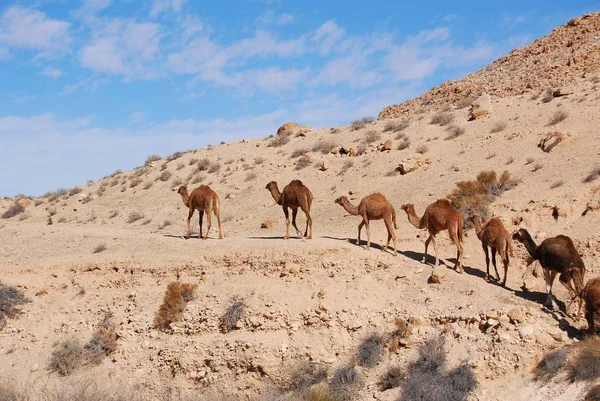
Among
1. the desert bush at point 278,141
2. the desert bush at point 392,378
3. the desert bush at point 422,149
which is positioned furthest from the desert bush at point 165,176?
the desert bush at point 392,378

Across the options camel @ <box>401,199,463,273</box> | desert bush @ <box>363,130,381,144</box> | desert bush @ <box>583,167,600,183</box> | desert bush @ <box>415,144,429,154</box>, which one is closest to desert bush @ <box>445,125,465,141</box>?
desert bush @ <box>415,144,429,154</box>

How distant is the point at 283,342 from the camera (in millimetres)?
14047

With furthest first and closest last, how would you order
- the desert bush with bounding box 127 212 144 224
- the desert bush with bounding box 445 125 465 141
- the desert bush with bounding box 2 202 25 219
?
the desert bush with bounding box 2 202 25 219 < the desert bush with bounding box 127 212 144 224 < the desert bush with bounding box 445 125 465 141

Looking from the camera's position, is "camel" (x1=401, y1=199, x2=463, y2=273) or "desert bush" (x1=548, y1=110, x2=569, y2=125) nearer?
"camel" (x1=401, y1=199, x2=463, y2=273)

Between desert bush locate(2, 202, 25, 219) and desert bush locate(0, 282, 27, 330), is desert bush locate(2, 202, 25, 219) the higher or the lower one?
the higher one

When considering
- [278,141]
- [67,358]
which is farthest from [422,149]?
[67,358]

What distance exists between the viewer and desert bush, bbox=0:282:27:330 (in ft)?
55.2

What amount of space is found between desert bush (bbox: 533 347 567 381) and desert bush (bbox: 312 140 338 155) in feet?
65.1

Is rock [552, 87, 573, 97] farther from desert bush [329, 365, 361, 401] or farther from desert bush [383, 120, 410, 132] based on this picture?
desert bush [329, 365, 361, 401]

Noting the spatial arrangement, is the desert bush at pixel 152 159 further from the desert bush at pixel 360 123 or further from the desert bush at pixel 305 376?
the desert bush at pixel 305 376

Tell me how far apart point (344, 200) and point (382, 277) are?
11.1ft

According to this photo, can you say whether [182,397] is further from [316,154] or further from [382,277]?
[316,154]

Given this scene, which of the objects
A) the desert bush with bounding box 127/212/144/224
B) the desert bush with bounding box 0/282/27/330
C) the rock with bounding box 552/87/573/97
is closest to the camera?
the desert bush with bounding box 0/282/27/330

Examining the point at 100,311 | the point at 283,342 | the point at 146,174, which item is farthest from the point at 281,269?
the point at 146,174
